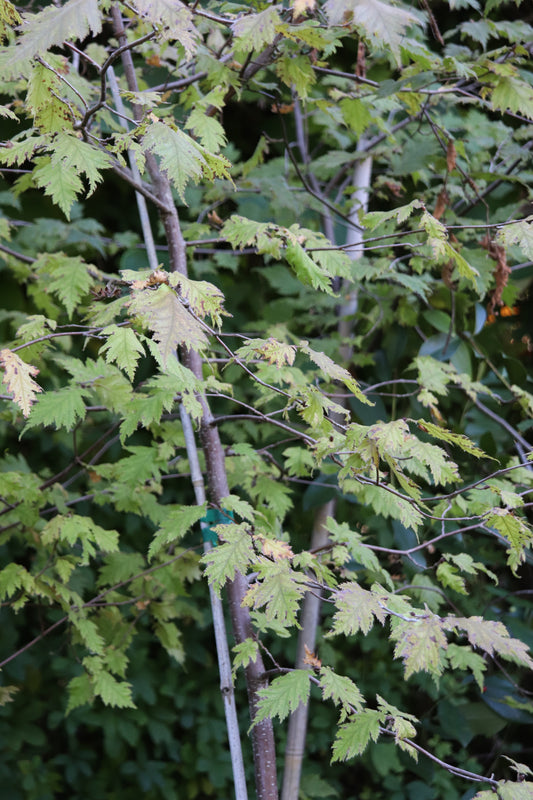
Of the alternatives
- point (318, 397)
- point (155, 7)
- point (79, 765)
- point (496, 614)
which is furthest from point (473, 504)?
point (79, 765)

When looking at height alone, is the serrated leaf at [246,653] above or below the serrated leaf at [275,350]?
below

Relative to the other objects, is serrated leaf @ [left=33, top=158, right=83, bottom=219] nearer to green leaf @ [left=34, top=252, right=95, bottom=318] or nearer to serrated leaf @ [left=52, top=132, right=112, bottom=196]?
serrated leaf @ [left=52, top=132, right=112, bottom=196]

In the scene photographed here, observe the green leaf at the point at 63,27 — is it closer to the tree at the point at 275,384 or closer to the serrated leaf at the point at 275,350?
the tree at the point at 275,384

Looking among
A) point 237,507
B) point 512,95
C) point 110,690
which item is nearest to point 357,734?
point 237,507

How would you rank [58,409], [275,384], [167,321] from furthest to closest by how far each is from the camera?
[275,384] < [58,409] < [167,321]

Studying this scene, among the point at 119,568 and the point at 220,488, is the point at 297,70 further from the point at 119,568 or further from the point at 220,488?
the point at 119,568

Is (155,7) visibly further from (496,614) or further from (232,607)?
(496,614)

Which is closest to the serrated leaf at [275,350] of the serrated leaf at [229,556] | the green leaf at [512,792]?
the serrated leaf at [229,556]

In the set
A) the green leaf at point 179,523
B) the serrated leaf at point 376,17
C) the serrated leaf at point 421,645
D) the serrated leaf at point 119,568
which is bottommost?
the serrated leaf at point 119,568

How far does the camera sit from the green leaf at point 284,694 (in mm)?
1031

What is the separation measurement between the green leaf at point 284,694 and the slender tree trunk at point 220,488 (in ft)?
0.52

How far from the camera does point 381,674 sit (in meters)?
2.40

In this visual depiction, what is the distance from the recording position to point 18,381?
0.99 metres

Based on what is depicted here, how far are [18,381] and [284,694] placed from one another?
1.96ft
